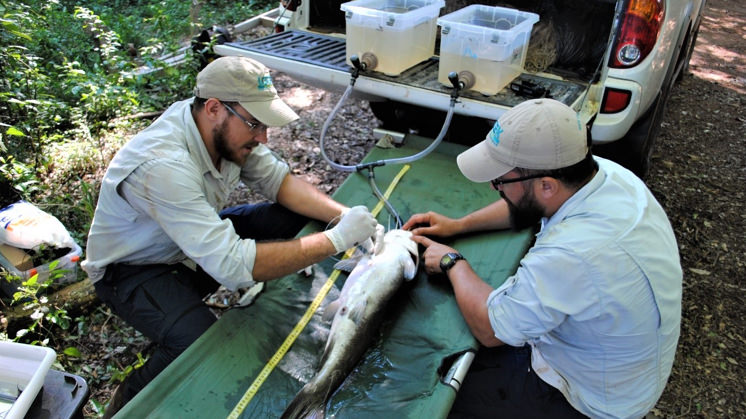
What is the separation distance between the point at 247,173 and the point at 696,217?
376cm

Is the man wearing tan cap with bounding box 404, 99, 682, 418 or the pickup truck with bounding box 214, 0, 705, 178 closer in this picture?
the man wearing tan cap with bounding box 404, 99, 682, 418

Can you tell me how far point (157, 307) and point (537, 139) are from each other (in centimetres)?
194

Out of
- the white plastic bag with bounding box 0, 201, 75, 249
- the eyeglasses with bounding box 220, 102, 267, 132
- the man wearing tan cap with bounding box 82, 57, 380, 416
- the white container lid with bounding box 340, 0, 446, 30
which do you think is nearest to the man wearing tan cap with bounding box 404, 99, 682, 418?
the man wearing tan cap with bounding box 82, 57, 380, 416

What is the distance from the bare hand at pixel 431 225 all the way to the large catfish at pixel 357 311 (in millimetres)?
152

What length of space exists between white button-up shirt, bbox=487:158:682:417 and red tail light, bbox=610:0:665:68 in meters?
1.59

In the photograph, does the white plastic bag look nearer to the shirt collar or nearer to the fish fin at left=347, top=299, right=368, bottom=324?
the shirt collar

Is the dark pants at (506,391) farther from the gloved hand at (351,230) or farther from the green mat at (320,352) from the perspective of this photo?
the gloved hand at (351,230)

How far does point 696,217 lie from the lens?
14.3 feet

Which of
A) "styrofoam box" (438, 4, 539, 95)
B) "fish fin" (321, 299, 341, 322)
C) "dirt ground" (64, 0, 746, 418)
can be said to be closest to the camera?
"fish fin" (321, 299, 341, 322)

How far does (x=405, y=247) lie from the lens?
9.09ft

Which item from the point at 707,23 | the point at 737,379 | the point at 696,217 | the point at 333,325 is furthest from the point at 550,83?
the point at 707,23

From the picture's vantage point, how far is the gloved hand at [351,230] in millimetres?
2650

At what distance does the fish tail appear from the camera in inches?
81.5

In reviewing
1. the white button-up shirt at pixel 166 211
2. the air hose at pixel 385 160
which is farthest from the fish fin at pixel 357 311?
the air hose at pixel 385 160
